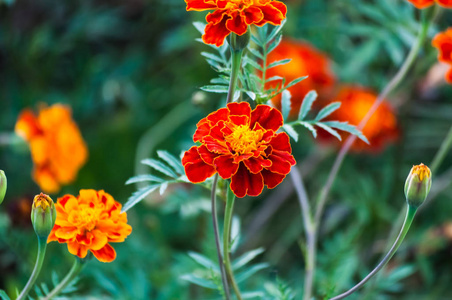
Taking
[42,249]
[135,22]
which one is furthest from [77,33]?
[42,249]

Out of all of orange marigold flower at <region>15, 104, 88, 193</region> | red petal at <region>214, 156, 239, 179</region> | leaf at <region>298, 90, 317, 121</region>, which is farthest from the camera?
orange marigold flower at <region>15, 104, 88, 193</region>

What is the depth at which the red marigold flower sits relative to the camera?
1.36ft

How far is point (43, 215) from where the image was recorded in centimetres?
43

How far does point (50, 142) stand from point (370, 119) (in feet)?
1.69

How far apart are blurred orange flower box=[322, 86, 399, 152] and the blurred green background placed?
0.07m

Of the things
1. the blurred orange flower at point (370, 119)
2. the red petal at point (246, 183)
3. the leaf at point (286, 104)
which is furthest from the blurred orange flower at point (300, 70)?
the red petal at point (246, 183)

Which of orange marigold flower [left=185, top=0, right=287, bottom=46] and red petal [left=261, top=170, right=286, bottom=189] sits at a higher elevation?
orange marigold flower [left=185, top=0, right=287, bottom=46]

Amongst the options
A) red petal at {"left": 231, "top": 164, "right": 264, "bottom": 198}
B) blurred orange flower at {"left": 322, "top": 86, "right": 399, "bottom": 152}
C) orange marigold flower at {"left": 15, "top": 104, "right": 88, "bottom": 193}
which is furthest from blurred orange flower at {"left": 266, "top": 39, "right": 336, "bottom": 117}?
red petal at {"left": 231, "top": 164, "right": 264, "bottom": 198}

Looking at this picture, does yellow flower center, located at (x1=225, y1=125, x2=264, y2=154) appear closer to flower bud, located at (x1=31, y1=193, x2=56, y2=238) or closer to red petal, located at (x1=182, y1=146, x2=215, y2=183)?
red petal, located at (x1=182, y1=146, x2=215, y2=183)

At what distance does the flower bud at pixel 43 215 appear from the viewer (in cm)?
42

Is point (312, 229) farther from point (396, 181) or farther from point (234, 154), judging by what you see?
point (396, 181)

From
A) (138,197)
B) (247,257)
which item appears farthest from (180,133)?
(138,197)

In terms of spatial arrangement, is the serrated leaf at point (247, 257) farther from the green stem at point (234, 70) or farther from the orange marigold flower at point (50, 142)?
the orange marigold flower at point (50, 142)

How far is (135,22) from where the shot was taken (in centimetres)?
141
